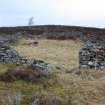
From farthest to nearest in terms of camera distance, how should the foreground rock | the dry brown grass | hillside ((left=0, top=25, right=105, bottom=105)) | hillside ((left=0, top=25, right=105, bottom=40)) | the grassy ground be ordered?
hillside ((left=0, top=25, right=105, bottom=40)) → the dry brown grass → the foreground rock → the grassy ground → hillside ((left=0, top=25, right=105, bottom=105))

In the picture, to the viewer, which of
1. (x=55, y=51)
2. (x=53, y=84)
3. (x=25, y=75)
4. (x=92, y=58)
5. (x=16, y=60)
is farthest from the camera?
(x=55, y=51)

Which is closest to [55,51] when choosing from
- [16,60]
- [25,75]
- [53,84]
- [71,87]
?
[16,60]

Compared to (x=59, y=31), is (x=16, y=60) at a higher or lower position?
lower

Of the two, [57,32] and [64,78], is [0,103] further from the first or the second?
[57,32]

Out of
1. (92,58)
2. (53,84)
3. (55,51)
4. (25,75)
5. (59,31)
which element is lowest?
(55,51)

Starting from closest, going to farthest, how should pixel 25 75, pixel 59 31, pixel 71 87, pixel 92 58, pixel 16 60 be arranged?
pixel 71 87
pixel 25 75
pixel 16 60
pixel 92 58
pixel 59 31

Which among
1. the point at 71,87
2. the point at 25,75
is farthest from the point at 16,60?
the point at 71,87

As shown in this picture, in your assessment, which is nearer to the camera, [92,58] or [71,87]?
[71,87]

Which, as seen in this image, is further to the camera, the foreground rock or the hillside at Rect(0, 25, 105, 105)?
the foreground rock

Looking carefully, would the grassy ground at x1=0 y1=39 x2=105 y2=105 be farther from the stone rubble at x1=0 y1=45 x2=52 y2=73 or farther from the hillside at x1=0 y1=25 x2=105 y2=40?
the hillside at x1=0 y1=25 x2=105 y2=40

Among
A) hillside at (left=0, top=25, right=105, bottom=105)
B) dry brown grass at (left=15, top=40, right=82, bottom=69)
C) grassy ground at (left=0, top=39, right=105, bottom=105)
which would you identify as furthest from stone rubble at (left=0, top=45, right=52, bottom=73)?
dry brown grass at (left=15, top=40, right=82, bottom=69)

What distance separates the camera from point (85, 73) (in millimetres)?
27891

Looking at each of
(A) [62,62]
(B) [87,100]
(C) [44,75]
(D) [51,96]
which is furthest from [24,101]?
(A) [62,62]

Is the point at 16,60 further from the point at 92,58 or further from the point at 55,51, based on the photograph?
the point at 55,51
